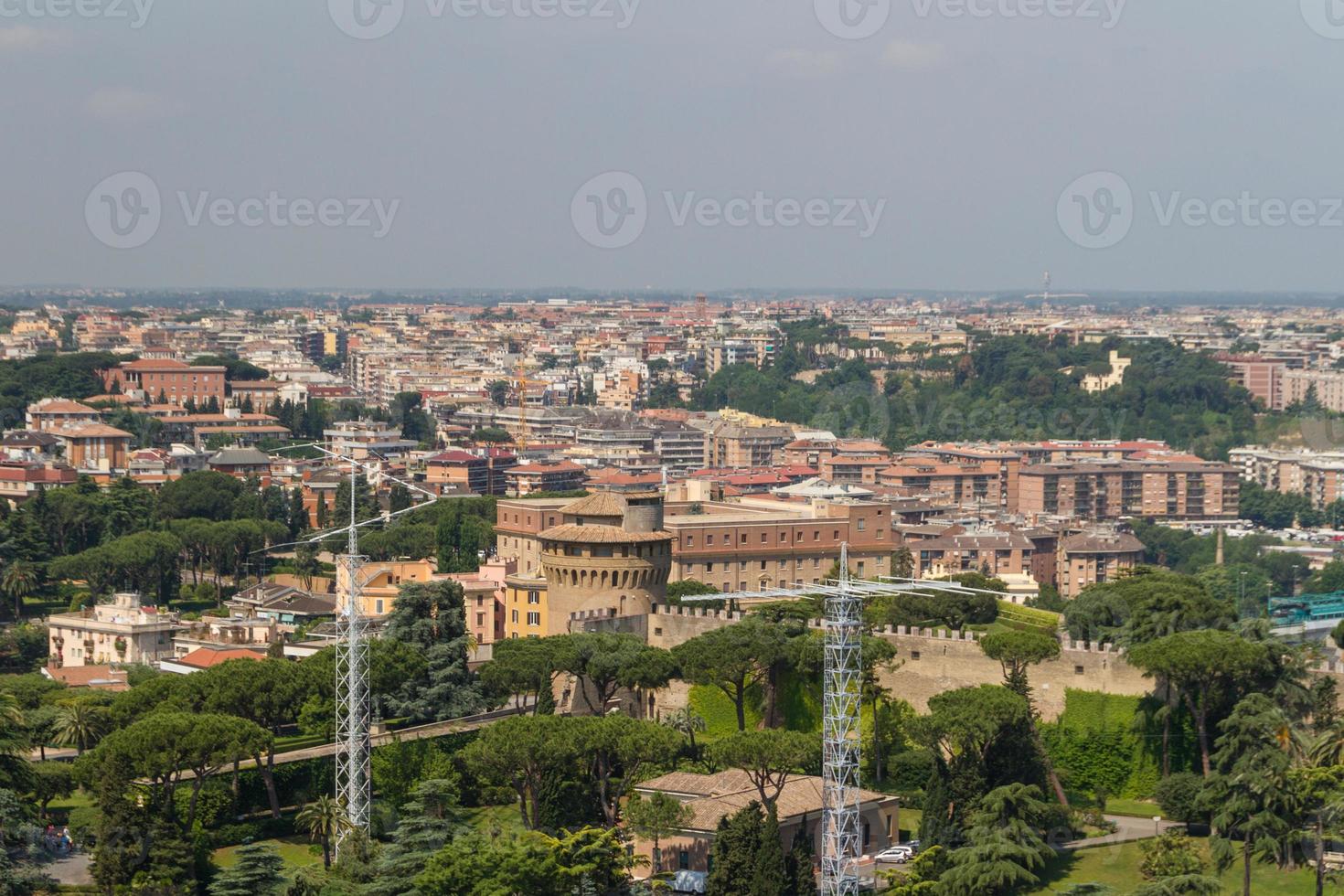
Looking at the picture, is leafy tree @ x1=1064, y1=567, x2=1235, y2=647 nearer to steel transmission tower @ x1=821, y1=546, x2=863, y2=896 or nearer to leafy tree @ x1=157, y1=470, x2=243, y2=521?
steel transmission tower @ x1=821, y1=546, x2=863, y2=896

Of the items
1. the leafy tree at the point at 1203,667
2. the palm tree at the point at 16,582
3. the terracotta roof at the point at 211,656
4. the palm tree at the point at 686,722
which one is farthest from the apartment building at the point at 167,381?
the leafy tree at the point at 1203,667

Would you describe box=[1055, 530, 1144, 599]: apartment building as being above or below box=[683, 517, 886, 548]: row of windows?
below

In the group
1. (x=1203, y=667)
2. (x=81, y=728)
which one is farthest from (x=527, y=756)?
(x=1203, y=667)

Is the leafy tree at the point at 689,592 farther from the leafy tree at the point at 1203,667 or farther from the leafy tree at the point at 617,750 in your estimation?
the leafy tree at the point at 1203,667

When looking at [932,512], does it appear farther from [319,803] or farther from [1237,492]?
[319,803]

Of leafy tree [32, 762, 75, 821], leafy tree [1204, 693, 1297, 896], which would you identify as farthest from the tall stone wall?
leafy tree [32, 762, 75, 821]

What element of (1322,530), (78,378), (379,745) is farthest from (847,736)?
(78,378)
